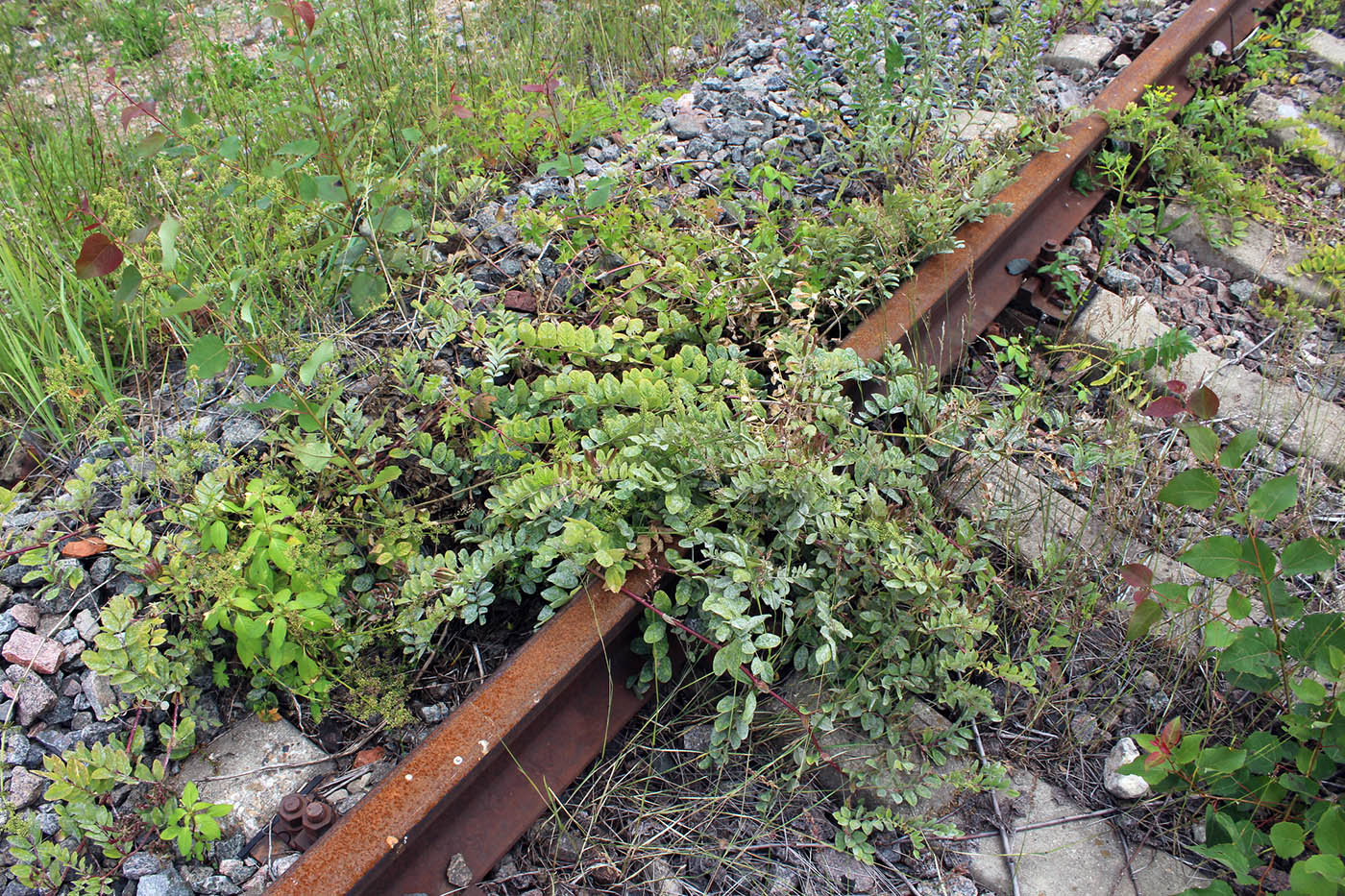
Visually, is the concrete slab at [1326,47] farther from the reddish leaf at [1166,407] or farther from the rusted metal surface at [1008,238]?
the reddish leaf at [1166,407]

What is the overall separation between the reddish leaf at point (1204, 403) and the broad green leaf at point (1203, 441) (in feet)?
0.65

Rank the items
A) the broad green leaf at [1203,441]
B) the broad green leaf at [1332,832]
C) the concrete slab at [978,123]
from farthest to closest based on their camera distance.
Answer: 1. the concrete slab at [978,123]
2. the broad green leaf at [1203,441]
3. the broad green leaf at [1332,832]

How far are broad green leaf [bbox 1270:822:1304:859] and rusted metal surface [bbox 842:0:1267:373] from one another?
1624mm

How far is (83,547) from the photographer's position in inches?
94.0

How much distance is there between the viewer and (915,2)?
4.54 metres

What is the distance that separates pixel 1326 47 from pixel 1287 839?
16.2ft

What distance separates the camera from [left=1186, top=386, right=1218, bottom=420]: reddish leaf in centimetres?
241

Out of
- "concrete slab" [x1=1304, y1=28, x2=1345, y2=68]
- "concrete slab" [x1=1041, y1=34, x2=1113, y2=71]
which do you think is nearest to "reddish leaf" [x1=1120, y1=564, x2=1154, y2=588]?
"concrete slab" [x1=1041, y1=34, x2=1113, y2=71]

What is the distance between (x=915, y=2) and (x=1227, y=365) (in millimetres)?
2347

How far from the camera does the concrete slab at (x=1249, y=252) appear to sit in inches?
150

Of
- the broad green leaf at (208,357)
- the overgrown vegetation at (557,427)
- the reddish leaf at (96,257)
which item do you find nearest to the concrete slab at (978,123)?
the overgrown vegetation at (557,427)

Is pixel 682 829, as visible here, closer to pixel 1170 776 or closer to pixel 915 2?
pixel 1170 776

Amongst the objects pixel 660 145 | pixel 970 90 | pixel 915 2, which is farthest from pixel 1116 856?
pixel 915 2

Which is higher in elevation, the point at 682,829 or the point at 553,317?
the point at 553,317
